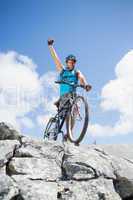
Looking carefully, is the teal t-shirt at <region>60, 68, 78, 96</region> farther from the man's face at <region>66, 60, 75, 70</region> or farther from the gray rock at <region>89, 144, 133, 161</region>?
the gray rock at <region>89, 144, 133, 161</region>

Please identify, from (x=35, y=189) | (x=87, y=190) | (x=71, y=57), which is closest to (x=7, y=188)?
(x=35, y=189)

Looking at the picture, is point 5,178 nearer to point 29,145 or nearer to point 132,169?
point 29,145

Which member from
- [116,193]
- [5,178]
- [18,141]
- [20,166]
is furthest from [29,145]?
[116,193]

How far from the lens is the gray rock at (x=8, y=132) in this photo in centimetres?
1143

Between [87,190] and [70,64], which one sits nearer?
[87,190]

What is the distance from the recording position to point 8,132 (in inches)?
456

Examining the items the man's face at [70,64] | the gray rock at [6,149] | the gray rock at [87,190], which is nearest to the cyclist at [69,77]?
the man's face at [70,64]

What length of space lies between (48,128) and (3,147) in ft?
11.5

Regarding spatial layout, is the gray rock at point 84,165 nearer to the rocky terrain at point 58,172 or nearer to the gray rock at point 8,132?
the rocky terrain at point 58,172

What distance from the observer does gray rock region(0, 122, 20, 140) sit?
11.4 meters

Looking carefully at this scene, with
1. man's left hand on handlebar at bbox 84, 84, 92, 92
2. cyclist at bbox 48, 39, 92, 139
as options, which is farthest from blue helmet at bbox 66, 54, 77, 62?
man's left hand on handlebar at bbox 84, 84, 92, 92

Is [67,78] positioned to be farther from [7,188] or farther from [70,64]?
[7,188]

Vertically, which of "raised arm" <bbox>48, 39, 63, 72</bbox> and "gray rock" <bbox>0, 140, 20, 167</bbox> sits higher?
"raised arm" <bbox>48, 39, 63, 72</bbox>

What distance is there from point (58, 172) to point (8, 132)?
260 centimetres
